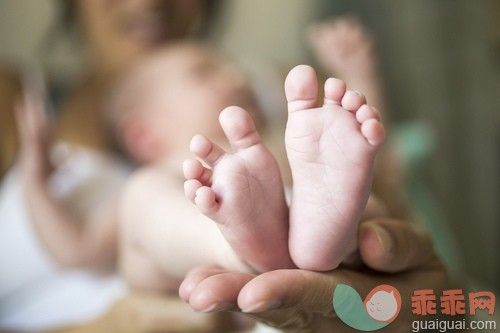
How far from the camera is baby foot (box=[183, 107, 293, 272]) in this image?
1.04ft

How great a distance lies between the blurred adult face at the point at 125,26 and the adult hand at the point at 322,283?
1.91ft

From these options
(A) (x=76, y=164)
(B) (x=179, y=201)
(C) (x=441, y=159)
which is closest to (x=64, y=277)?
(A) (x=76, y=164)

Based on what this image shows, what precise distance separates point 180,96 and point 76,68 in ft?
1.18

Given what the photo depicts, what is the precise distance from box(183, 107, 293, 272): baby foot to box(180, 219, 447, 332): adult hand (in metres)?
0.02

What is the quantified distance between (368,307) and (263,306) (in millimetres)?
81

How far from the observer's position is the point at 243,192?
0.32 m

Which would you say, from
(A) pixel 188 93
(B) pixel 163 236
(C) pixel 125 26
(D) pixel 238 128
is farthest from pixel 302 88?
(C) pixel 125 26

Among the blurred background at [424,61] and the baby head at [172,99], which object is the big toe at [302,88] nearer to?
the baby head at [172,99]

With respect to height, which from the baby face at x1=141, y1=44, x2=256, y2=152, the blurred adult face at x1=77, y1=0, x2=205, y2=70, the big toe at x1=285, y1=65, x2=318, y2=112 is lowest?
the big toe at x1=285, y1=65, x2=318, y2=112

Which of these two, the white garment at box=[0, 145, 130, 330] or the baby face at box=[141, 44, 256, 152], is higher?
the baby face at box=[141, 44, 256, 152]

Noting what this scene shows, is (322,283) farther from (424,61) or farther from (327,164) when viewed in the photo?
Answer: (424,61)

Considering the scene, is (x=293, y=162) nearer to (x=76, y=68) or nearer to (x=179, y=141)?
(x=179, y=141)

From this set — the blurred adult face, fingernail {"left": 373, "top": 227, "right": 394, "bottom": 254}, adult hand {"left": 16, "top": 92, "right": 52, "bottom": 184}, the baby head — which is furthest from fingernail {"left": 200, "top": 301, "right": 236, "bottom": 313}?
the blurred adult face

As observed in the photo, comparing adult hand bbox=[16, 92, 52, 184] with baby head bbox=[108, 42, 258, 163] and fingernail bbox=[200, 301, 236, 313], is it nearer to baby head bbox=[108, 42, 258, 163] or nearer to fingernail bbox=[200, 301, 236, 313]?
baby head bbox=[108, 42, 258, 163]
